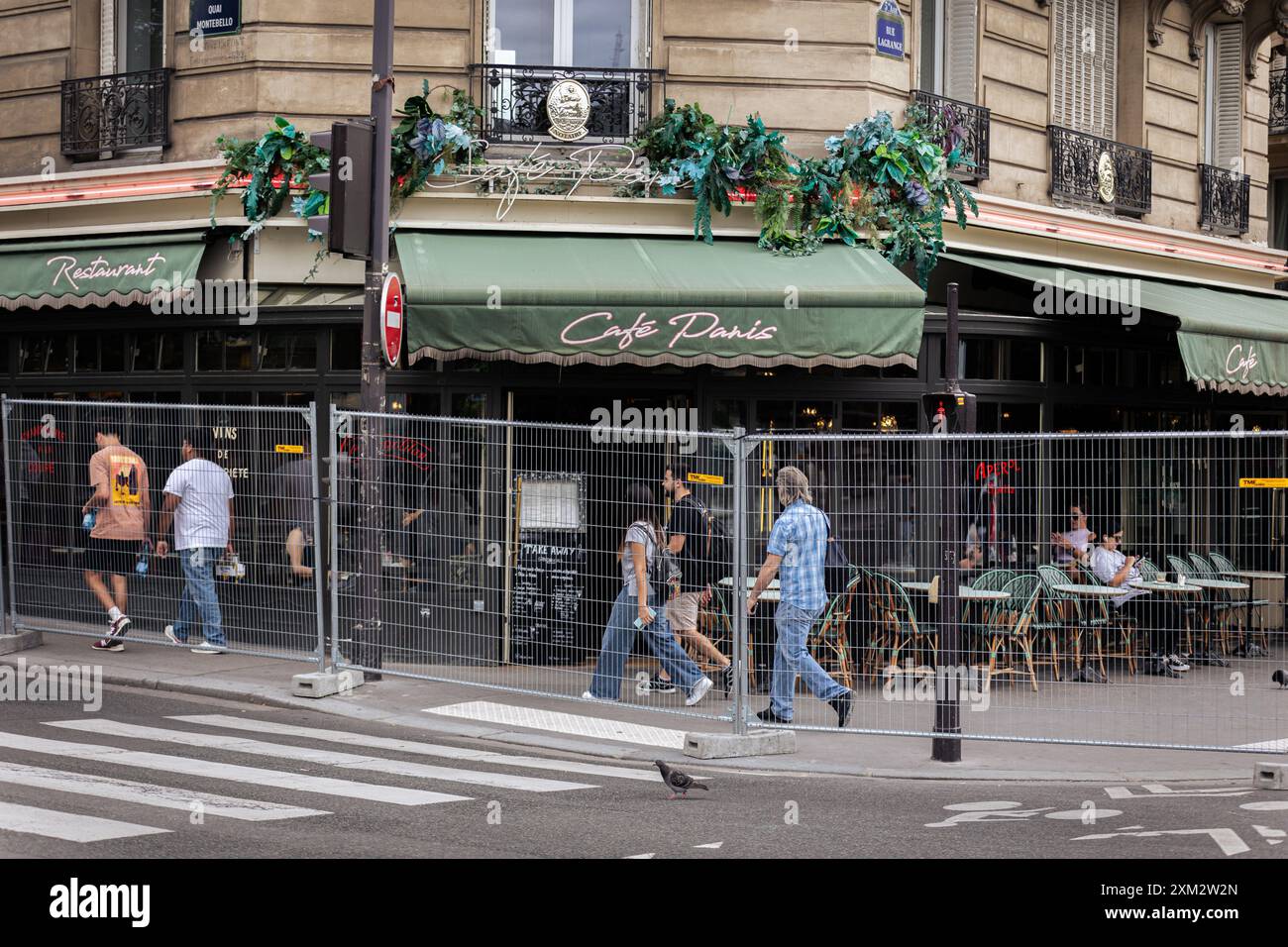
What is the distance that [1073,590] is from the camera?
10758 millimetres

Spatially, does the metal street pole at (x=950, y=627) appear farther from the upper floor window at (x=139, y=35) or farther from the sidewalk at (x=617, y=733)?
the upper floor window at (x=139, y=35)

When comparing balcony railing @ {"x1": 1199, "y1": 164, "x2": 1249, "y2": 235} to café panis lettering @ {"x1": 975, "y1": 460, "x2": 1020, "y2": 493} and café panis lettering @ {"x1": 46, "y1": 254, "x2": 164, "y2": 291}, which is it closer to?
café panis lettering @ {"x1": 975, "y1": 460, "x2": 1020, "y2": 493}

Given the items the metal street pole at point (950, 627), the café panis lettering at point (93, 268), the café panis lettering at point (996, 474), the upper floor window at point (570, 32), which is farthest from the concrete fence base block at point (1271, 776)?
the café panis lettering at point (93, 268)

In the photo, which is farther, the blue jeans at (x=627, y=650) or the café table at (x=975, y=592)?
the blue jeans at (x=627, y=650)

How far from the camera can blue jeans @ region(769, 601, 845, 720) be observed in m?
10.6

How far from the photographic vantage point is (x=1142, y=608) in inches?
400

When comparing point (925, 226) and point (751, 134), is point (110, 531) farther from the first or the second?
point (925, 226)

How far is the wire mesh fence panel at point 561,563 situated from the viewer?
10.6m

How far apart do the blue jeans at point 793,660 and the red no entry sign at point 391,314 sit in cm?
382

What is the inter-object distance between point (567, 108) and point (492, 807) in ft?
28.0

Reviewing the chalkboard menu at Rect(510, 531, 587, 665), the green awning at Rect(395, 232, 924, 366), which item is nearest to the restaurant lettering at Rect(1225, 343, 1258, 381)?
the green awning at Rect(395, 232, 924, 366)

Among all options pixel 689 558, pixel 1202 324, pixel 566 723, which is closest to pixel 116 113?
pixel 566 723

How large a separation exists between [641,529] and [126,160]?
26.7ft

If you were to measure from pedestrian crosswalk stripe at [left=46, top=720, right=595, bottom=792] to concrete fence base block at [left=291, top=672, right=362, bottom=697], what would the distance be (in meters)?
1.52
